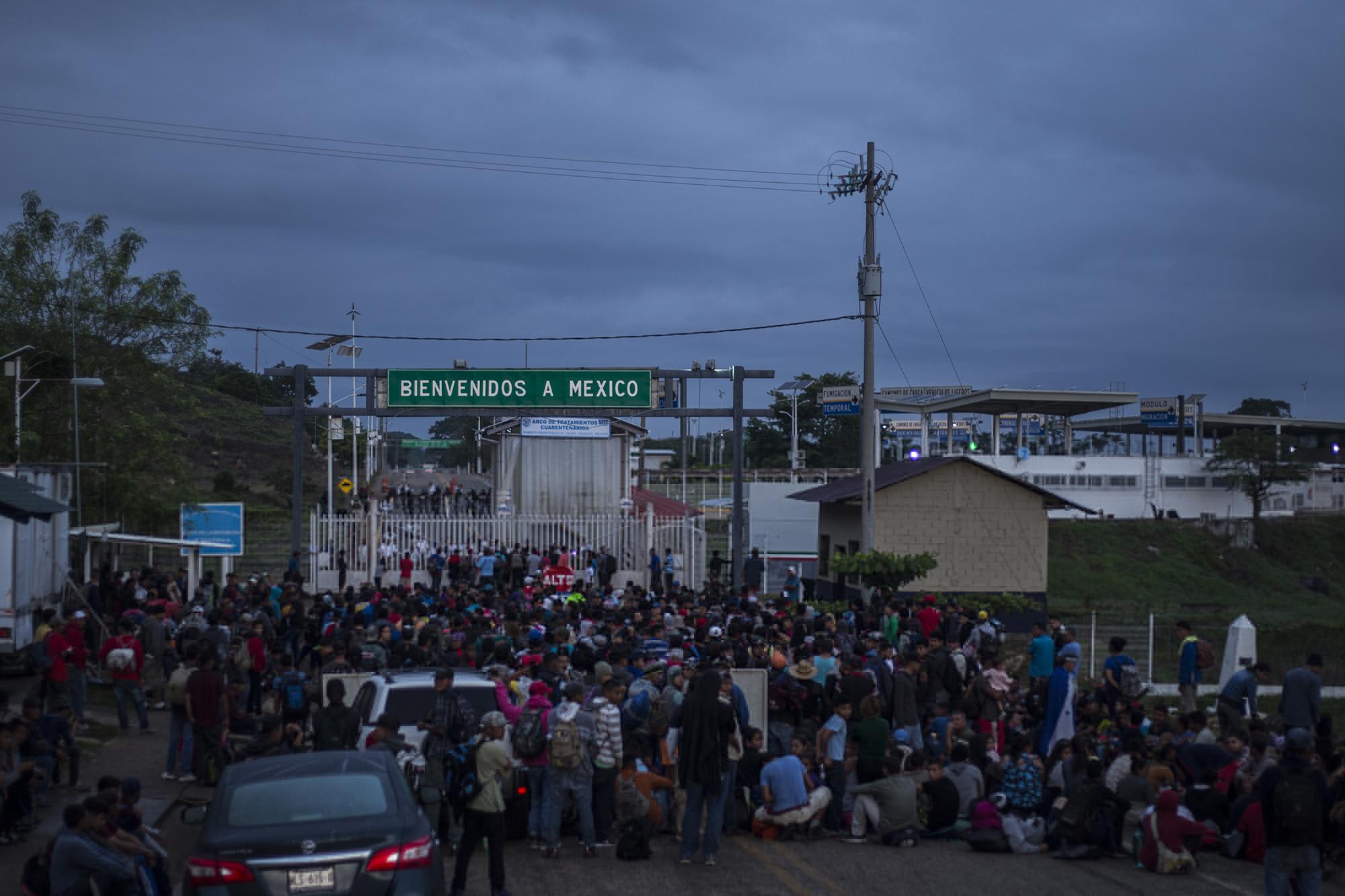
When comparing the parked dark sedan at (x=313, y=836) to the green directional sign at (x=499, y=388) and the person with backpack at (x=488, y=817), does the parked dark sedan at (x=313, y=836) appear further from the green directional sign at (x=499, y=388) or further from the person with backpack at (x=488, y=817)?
the green directional sign at (x=499, y=388)

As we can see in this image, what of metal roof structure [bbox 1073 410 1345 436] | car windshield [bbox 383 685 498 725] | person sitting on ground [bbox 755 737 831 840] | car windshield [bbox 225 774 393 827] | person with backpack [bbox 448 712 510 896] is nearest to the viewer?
car windshield [bbox 225 774 393 827]

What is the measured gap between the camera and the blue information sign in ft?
92.0

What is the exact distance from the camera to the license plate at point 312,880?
661cm

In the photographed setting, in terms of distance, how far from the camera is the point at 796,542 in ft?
151

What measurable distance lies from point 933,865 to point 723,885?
6.71 ft

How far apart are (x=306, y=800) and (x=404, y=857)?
72 cm

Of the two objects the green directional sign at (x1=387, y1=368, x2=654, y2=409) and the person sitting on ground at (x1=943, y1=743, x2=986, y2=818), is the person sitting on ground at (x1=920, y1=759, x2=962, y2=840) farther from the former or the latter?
the green directional sign at (x1=387, y1=368, x2=654, y2=409)

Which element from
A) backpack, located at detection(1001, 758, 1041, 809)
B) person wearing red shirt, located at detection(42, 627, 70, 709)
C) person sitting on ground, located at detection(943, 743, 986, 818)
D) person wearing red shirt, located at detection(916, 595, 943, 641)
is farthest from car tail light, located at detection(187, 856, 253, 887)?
person wearing red shirt, located at detection(916, 595, 943, 641)

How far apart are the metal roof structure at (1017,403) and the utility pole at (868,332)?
2365cm

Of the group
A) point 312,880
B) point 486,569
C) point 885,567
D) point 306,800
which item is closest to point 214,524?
point 486,569

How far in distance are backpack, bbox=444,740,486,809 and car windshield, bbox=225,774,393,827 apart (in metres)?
1.32

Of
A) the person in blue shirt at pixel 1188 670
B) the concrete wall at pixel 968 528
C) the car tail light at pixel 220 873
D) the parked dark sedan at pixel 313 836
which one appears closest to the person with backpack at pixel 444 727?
the parked dark sedan at pixel 313 836

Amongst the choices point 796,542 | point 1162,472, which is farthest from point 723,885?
point 1162,472

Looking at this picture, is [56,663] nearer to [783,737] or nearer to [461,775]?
[461,775]
